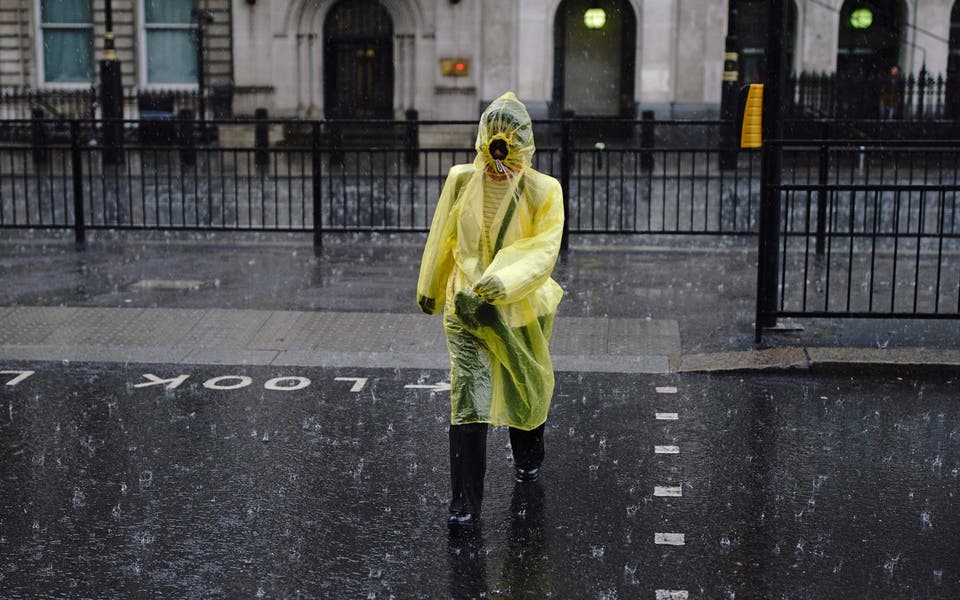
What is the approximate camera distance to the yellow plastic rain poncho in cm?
560

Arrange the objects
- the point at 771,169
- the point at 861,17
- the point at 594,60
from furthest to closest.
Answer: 1. the point at 594,60
2. the point at 861,17
3. the point at 771,169

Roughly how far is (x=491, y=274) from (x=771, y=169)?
13.2ft

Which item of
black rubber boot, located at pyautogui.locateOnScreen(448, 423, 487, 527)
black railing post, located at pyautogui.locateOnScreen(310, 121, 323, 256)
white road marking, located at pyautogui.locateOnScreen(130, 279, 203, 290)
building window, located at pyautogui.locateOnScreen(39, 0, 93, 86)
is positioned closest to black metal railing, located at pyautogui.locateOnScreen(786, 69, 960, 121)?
black railing post, located at pyautogui.locateOnScreen(310, 121, 323, 256)

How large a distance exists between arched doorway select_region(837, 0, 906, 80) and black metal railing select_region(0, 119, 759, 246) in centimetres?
460

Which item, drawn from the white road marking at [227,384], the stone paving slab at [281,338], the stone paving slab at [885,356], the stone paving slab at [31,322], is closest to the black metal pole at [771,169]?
the stone paving slab at [885,356]

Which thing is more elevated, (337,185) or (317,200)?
(317,200)

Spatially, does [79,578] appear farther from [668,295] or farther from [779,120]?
[668,295]

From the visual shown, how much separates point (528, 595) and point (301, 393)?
129 inches

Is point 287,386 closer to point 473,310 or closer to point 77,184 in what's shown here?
point 473,310

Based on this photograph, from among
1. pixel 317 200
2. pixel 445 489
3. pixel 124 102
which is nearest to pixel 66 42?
pixel 124 102

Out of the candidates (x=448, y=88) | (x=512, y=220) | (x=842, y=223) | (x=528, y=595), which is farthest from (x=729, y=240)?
(x=448, y=88)

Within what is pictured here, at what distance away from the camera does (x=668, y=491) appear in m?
6.14

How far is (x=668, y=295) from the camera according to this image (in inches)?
431

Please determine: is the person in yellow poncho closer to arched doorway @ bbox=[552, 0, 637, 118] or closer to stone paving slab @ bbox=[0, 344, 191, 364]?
stone paving slab @ bbox=[0, 344, 191, 364]
